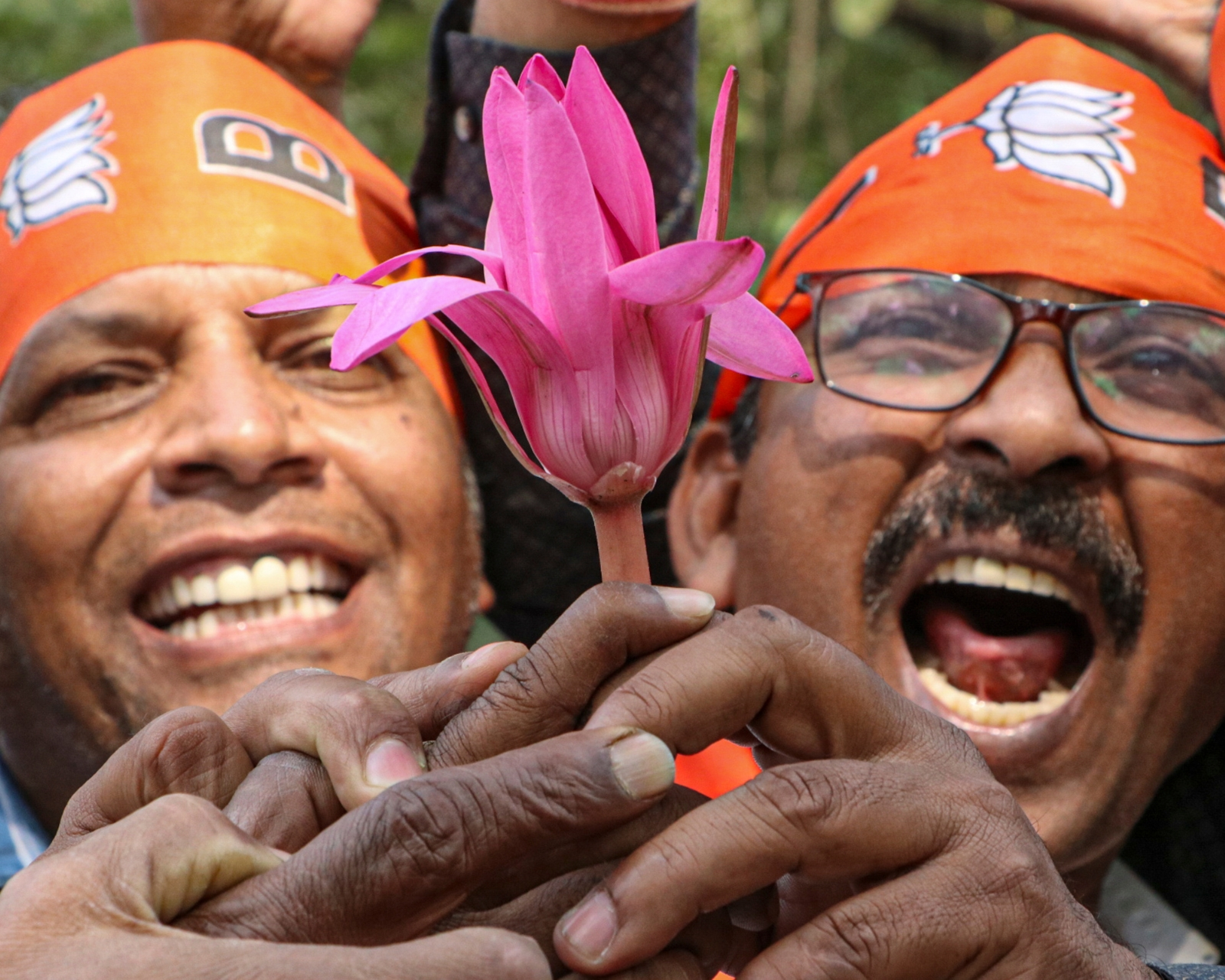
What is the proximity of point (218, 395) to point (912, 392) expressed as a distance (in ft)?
3.61

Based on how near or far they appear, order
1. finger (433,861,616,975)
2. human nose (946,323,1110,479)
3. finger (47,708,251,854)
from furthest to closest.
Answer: human nose (946,323,1110,479)
finger (47,708,251,854)
finger (433,861,616,975)

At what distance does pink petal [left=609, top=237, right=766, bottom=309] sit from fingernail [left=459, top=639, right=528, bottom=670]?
392 mm

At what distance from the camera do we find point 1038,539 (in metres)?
2.12

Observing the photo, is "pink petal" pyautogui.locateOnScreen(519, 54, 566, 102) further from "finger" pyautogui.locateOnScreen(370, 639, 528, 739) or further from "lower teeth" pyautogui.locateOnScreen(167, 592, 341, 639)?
"lower teeth" pyautogui.locateOnScreen(167, 592, 341, 639)

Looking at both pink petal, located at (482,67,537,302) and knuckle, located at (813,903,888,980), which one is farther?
knuckle, located at (813,903,888,980)

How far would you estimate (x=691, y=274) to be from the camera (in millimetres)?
952

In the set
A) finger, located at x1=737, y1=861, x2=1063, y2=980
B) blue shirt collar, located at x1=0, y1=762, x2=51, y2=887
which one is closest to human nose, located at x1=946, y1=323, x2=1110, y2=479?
finger, located at x1=737, y1=861, x2=1063, y2=980

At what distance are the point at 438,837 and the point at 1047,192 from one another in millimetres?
1720

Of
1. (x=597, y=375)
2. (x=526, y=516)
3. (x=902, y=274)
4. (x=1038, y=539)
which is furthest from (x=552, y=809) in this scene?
(x=526, y=516)

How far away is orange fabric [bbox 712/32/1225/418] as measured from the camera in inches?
89.3

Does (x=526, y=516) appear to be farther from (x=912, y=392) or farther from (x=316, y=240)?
(x=912, y=392)

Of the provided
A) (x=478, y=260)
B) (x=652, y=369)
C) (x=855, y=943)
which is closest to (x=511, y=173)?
(x=478, y=260)

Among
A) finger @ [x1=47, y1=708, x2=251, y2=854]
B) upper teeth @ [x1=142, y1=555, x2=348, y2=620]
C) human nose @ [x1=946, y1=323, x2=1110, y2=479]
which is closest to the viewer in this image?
finger @ [x1=47, y1=708, x2=251, y2=854]

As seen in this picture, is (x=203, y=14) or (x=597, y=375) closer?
(x=597, y=375)
